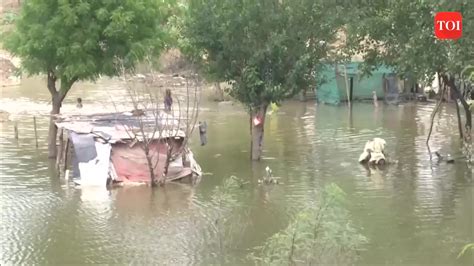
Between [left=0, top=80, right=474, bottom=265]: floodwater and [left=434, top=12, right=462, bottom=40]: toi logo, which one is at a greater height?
[left=434, top=12, right=462, bottom=40]: toi logo

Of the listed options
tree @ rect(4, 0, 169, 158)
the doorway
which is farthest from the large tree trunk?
the doorway

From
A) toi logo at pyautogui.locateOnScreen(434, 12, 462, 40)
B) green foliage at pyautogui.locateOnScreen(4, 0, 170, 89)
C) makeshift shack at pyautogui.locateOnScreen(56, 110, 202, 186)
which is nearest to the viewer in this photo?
toi logo at pyautogui.locateOnScreen(434, 12, 462, 40)

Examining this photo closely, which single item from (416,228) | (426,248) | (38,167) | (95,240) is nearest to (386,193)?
(416,228)

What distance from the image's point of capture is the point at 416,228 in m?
12.3

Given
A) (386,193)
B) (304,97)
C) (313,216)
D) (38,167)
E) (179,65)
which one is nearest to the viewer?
(313,216)

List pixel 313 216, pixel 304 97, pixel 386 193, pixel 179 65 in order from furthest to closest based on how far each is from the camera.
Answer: pixel 179 65, pixel 304 97, pixel 386 193, pixel 313 216

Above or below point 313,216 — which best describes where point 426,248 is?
below

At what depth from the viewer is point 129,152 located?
16.0m

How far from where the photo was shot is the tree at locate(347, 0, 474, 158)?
43.8 ft

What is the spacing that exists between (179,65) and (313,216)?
42379mm

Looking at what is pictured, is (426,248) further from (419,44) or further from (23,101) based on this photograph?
(23,101)

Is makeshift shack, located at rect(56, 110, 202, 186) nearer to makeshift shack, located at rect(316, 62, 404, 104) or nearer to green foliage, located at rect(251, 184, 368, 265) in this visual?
green foliage, located at rect(251, 184, 368, 265)

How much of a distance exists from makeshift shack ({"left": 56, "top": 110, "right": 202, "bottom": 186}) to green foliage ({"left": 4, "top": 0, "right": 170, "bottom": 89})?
78.9 inches

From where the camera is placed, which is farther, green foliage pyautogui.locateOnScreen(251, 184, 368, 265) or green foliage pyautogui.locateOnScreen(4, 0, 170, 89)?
green foliage pyautogui.locateOnScreen(4, 0, 170, 89)
